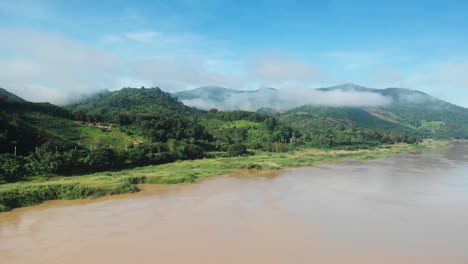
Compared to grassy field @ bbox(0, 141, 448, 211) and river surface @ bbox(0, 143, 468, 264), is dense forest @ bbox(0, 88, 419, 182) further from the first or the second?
river surface @ bbox(0, 143, 468, 264)

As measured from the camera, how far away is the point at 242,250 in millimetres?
15984

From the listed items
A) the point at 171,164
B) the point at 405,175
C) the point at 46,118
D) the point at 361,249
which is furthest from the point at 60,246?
the point at 46,118

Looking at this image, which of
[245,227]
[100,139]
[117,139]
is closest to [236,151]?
[117,139]

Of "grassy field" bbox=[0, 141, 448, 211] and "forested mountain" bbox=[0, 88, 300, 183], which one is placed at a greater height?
"forested mountain" bbox=[0, 88, 300, 183]

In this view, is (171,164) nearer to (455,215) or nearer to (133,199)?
(133,199)

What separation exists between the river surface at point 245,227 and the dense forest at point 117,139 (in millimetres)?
9745

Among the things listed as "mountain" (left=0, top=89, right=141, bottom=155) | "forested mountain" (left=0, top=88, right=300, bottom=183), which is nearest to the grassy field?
"forested mountain" (left=0, top=88, right=300, bottom=183)

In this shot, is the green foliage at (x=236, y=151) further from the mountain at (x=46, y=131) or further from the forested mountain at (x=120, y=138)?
the mountain at (x=46, y=131)

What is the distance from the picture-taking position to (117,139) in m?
53.3

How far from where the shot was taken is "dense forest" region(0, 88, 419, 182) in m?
34.2

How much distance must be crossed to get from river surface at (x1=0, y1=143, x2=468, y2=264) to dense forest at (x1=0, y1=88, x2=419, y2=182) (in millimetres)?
9745

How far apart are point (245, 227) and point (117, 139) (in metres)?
38.6

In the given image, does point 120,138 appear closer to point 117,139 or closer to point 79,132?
point 117,139

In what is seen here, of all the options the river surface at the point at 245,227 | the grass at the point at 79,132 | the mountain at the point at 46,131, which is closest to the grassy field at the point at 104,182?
the river surface at the point at 245,227
